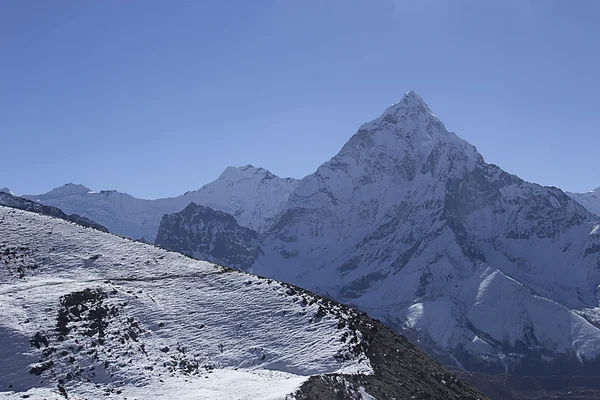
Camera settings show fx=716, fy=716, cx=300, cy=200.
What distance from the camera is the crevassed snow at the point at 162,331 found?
164 ft

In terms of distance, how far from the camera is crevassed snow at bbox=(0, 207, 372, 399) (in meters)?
49.8

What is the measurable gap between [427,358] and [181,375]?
873 inches

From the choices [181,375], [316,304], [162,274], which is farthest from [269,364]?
[162,274]

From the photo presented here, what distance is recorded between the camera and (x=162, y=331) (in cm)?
6022

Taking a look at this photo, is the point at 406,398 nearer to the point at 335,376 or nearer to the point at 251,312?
the point at 335,376

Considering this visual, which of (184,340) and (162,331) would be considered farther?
(162,331)

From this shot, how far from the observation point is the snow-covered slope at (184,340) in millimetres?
48844

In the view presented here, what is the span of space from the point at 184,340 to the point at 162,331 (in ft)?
8.79

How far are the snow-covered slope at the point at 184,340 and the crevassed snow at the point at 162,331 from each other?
0.34ft

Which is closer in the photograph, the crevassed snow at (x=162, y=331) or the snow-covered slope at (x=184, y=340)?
the snow-covered slope at (x=184, y=340)

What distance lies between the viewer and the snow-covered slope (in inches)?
1923

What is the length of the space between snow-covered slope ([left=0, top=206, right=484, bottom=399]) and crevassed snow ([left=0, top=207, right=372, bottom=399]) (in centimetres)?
10

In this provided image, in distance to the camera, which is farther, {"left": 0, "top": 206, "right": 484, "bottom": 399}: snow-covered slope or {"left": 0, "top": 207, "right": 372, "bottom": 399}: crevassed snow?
{"left": 0, "top": 207, "right": 372, "bottom": 399}: crevassed snow

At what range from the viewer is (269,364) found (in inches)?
2127
